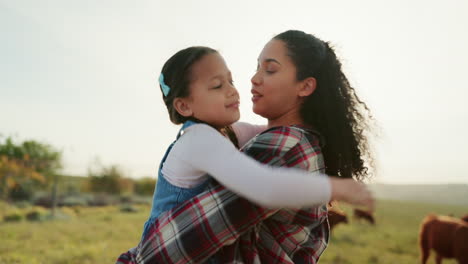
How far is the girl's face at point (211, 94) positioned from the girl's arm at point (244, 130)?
48cm

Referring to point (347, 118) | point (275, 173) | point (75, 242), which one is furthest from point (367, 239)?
point (275, 173)

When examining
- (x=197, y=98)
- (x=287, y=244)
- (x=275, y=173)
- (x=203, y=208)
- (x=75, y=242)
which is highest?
(x=197, y=98)

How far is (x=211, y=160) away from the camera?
1.62 metres

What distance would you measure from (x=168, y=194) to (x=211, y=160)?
369 millimetres

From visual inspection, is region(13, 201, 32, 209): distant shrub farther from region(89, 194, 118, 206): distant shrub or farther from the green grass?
the green grass

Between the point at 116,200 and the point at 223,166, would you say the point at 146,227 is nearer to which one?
the point at 223,166

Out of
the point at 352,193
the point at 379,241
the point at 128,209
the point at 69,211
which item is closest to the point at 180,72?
the point at 352,193

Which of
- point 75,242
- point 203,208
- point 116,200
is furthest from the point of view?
point 116,200

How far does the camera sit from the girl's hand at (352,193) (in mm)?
1468

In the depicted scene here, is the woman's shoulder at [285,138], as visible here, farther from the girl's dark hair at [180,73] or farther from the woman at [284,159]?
the girl's dark hair at [180,73]

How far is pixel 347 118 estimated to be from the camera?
7.68ft

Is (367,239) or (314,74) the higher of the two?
(314,74)

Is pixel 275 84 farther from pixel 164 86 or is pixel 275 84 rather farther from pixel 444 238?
pixel 444 238

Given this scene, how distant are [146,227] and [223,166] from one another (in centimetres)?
61
